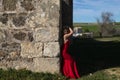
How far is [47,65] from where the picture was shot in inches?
402

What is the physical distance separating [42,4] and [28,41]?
3.42 feet

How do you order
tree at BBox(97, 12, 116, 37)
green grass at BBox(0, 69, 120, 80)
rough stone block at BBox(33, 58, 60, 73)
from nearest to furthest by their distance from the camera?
green grass at BBox(0, 69, 120, 80) → rough stone block at BBox(33, 58, 60, 73) → tree at BBox(97, 12, 116, 37)

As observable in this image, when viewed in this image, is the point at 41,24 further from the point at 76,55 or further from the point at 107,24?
the point at 107,24

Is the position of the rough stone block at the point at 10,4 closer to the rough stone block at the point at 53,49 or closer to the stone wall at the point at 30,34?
the stone wall at the point at 30,34

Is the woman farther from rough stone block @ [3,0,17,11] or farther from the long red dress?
rough stone block @ [3,0,17,11]

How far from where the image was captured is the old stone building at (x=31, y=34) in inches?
402

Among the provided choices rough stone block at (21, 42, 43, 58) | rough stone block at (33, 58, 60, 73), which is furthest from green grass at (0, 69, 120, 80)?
rough stone block at (21, 42, 43, 58)

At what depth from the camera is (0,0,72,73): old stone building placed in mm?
10219

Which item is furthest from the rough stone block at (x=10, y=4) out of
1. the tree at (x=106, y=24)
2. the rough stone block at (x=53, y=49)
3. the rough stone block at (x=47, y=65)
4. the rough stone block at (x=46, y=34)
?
the tree at (x=106, y=24)

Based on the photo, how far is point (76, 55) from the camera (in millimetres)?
14078

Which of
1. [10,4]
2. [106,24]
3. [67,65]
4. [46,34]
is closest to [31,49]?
[46,34]

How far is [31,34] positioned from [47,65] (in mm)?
923

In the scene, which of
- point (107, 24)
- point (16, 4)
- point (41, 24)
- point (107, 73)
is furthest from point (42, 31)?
point (107, 24)

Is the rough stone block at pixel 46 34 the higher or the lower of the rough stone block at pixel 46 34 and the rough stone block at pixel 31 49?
the higher
